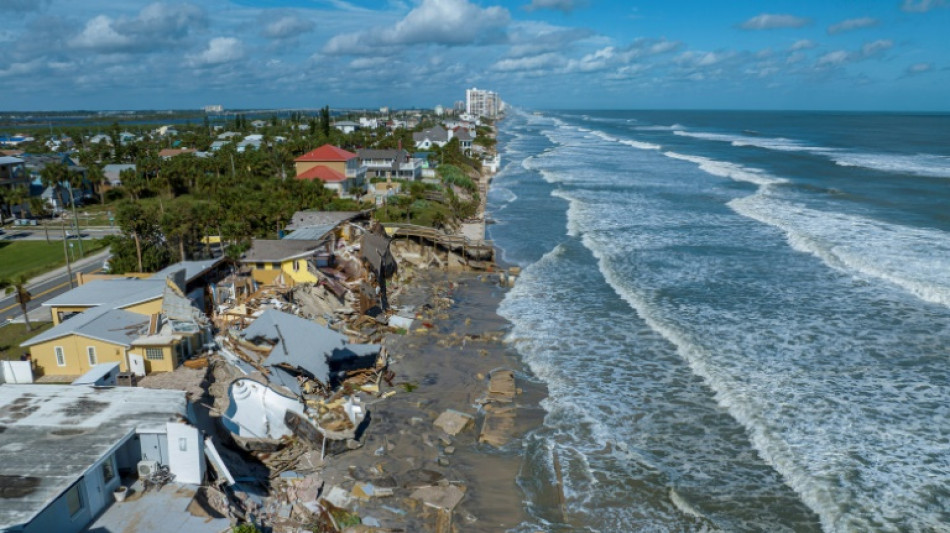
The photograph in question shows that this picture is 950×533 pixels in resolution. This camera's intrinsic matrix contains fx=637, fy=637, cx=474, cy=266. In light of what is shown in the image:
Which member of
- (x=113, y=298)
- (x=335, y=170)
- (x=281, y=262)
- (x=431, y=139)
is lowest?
(x=113, y=298)

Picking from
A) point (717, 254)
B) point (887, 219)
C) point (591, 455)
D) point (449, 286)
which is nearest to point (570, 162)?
point (887, 219)

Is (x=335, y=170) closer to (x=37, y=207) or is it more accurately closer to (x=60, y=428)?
(x=37, y=207)

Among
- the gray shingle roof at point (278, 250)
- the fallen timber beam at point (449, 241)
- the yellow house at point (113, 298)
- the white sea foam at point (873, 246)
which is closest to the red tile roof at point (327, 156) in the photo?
the fallen timber beam at point (449, 241)

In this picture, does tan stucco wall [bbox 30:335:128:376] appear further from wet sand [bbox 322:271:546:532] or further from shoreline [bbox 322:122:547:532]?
shoreline [bbox 322:122:547:532]

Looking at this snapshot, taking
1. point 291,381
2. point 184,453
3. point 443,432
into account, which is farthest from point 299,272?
point 184,453

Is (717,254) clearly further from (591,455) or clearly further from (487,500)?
(487,500)

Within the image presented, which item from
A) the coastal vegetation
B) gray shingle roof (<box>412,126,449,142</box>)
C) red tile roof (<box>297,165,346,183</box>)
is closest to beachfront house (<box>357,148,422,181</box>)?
the coastal vegetation
